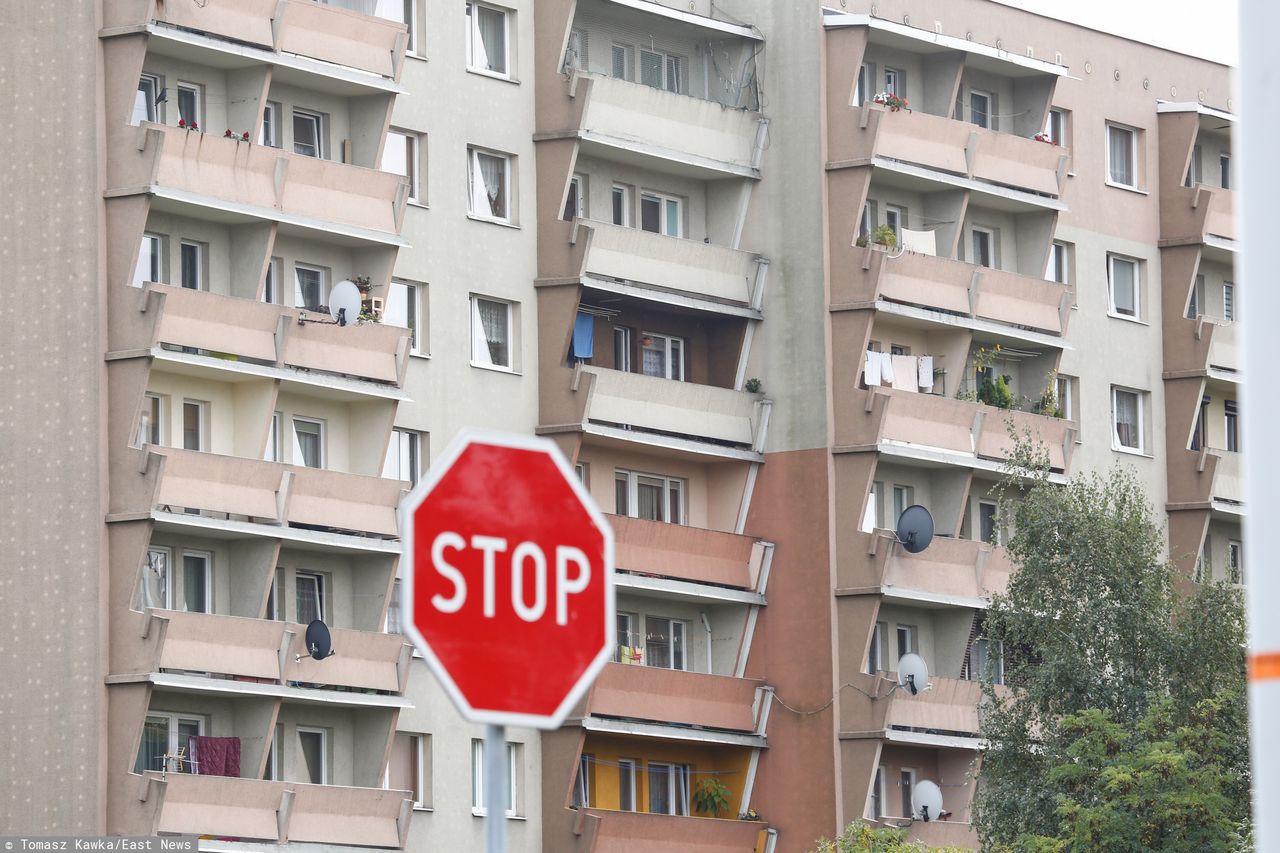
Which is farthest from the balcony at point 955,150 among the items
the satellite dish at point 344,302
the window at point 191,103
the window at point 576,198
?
the window at point 191,103

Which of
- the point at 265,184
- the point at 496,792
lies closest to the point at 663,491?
the point at 265,184

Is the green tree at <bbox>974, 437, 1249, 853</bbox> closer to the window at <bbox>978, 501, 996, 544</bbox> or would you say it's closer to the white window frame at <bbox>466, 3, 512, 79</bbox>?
the window at <bbox>978, 501, 996, 544</bbox>

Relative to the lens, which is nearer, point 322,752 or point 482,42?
point 322,752

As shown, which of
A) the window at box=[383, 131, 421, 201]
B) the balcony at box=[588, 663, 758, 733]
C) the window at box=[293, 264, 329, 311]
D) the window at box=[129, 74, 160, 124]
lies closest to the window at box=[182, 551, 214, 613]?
the window at box=[293, 264, 329, 311]

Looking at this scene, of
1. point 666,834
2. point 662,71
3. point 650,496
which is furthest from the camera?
point 662,71

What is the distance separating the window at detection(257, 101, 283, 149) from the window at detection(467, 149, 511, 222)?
490 cm

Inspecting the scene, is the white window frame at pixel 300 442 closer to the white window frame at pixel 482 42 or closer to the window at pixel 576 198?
the window at pixel 576 198

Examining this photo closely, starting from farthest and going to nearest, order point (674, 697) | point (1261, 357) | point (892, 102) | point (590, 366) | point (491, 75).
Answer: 1. point (892, 102)
2. point (590, 366)
3. point (674, 697)
4. point (491, 75)
5. point (1261, 357)

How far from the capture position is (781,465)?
61.8 meters

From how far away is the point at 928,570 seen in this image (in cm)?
Result: 6191

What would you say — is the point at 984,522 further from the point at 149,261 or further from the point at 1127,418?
the point at 149,261

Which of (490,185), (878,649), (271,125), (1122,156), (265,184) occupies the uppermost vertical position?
(1122,156)

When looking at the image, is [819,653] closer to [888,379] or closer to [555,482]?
[888,379]

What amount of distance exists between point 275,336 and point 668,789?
46.5 feet
